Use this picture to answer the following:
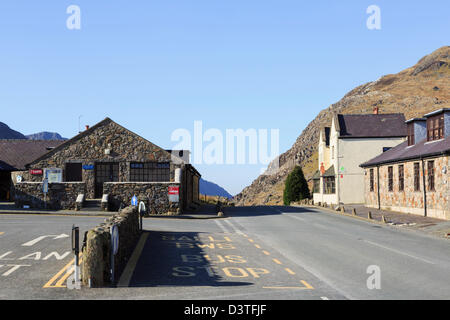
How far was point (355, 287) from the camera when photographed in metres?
10.3

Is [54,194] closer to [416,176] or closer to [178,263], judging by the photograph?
[178,263]

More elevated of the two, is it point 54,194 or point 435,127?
point 435,127

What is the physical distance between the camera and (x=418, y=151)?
115ft

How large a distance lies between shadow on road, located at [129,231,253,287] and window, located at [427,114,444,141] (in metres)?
22.5

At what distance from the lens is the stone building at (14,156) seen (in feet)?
160

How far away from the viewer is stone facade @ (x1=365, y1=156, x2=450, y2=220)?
97.9 ft

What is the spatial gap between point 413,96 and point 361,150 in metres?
123

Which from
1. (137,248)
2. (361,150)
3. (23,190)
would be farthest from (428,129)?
(23,190)

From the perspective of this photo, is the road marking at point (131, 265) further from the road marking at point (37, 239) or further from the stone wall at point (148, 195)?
the stone wall at point (148, 195)

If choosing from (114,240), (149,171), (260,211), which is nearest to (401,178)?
(260,211)

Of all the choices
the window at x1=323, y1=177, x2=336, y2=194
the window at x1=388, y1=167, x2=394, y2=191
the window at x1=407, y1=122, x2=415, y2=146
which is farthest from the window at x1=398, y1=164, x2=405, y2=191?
the window at x1=323, y1=177, x2=336, y2=194

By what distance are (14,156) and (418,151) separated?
41.9 metres

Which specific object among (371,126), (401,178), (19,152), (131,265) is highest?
(371,126)

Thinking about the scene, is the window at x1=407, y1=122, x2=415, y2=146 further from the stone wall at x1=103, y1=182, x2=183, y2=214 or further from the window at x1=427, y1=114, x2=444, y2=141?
the stone wall at x1=103, y1=182, x2=183, y2=214
